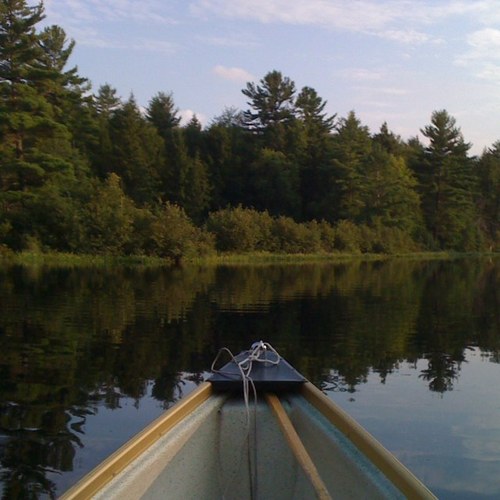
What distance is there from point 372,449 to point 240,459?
1.33m

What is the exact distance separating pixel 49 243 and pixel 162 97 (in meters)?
31.0

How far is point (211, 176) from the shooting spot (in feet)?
188

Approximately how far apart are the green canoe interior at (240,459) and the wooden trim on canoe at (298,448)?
0.32 ft

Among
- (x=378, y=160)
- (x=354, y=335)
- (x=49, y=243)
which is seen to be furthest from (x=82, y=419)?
(x=378, y=160)

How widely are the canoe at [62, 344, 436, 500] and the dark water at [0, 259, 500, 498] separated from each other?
1.10 metres

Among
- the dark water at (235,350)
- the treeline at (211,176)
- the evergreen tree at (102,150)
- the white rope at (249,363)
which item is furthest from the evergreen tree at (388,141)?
the white rope at (249,363)

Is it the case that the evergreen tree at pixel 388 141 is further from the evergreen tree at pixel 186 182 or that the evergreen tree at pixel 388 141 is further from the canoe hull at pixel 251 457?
the canoe hull at pixel 251 457

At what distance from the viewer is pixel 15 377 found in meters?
7.95

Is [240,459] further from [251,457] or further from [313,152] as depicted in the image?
[313,152]

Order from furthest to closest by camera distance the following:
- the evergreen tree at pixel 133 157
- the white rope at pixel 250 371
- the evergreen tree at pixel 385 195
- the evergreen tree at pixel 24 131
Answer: the evergreen tree at pixel 385 195
the evergreen tree at pixel 133 157
the evergreen tree at pixel 24 131
the white rope at pixel 250 371

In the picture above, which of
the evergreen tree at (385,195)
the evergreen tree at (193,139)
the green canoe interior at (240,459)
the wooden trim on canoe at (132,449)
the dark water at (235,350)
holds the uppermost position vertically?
the evergreen tree at (193,139)

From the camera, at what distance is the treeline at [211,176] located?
33.8 metres

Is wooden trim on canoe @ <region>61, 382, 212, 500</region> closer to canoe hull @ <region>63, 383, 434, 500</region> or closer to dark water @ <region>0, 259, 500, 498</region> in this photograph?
canoe hull @ <region>63, 383, 434, 500</region>

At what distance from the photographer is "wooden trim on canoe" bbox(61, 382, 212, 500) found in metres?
3.03
